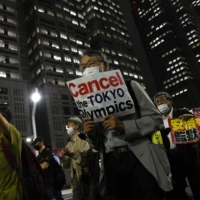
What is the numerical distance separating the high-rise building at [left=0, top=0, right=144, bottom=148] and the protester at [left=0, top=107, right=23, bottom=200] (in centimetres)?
5080

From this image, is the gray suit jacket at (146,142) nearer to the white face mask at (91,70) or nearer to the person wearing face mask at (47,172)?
the white face mask at (91,70)

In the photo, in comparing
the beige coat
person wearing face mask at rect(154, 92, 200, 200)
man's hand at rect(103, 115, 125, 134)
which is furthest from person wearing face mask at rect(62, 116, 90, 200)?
man's hand at rect(103, 115, 125, 134)

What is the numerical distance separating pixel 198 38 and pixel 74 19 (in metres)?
88.7

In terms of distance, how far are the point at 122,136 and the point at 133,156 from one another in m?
0.20

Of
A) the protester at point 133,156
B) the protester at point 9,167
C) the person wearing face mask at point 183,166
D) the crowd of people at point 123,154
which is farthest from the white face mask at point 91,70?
the person wearing face mask at point 183,166

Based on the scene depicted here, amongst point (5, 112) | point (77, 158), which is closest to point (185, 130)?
point (77, 158)

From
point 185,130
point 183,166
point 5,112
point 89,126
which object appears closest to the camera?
point 89,126

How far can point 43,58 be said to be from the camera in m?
66.4

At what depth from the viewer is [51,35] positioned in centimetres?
7250

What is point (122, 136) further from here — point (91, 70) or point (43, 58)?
point (43, 58)

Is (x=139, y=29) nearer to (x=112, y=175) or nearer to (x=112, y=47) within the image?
(x=112, y=47)

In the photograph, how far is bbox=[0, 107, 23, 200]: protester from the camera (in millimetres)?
2244

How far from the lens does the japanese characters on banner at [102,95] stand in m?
2.12

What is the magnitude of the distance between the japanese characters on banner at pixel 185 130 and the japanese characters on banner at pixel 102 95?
8.47ft
